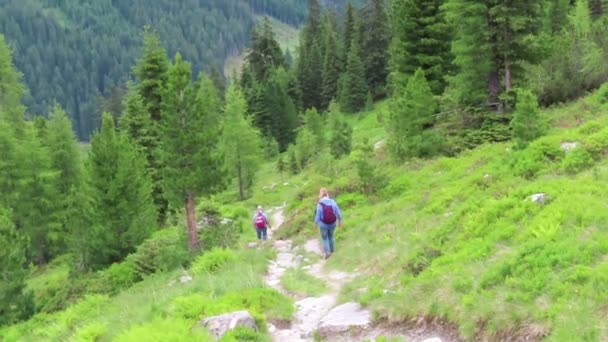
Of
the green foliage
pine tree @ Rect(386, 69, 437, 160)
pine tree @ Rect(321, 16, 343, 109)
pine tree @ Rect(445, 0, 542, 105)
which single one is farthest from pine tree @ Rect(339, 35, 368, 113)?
the green foliage

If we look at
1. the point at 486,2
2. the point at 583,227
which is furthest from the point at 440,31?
the point at 583,227

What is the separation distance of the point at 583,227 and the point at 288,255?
33.3 feet

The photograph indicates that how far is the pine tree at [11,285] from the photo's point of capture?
2377cm

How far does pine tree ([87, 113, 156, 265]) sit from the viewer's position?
26.0 m

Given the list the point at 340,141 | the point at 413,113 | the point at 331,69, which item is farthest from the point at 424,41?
the point at 331,69

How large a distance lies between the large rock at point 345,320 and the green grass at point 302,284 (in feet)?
6.60

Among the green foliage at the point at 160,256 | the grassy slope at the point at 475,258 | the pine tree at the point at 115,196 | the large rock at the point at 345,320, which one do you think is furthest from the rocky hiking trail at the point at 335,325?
the pine tree at the point at 115,196

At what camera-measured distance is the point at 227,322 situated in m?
9.48

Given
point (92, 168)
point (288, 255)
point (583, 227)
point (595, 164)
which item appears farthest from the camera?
point (92, 168)

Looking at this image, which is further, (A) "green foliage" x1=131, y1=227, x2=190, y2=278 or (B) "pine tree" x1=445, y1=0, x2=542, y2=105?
(B) "pine tree" x1=445, y1=0, x2=542, y2=105

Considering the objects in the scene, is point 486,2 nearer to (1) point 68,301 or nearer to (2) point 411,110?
(2) point 411,110

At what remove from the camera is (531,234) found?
955cm

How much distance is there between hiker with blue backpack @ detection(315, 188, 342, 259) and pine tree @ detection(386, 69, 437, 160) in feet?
27.4

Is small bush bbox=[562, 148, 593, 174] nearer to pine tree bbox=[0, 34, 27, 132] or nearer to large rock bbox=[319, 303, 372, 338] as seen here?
large rock bbox=[319, 303, 372, 338]
